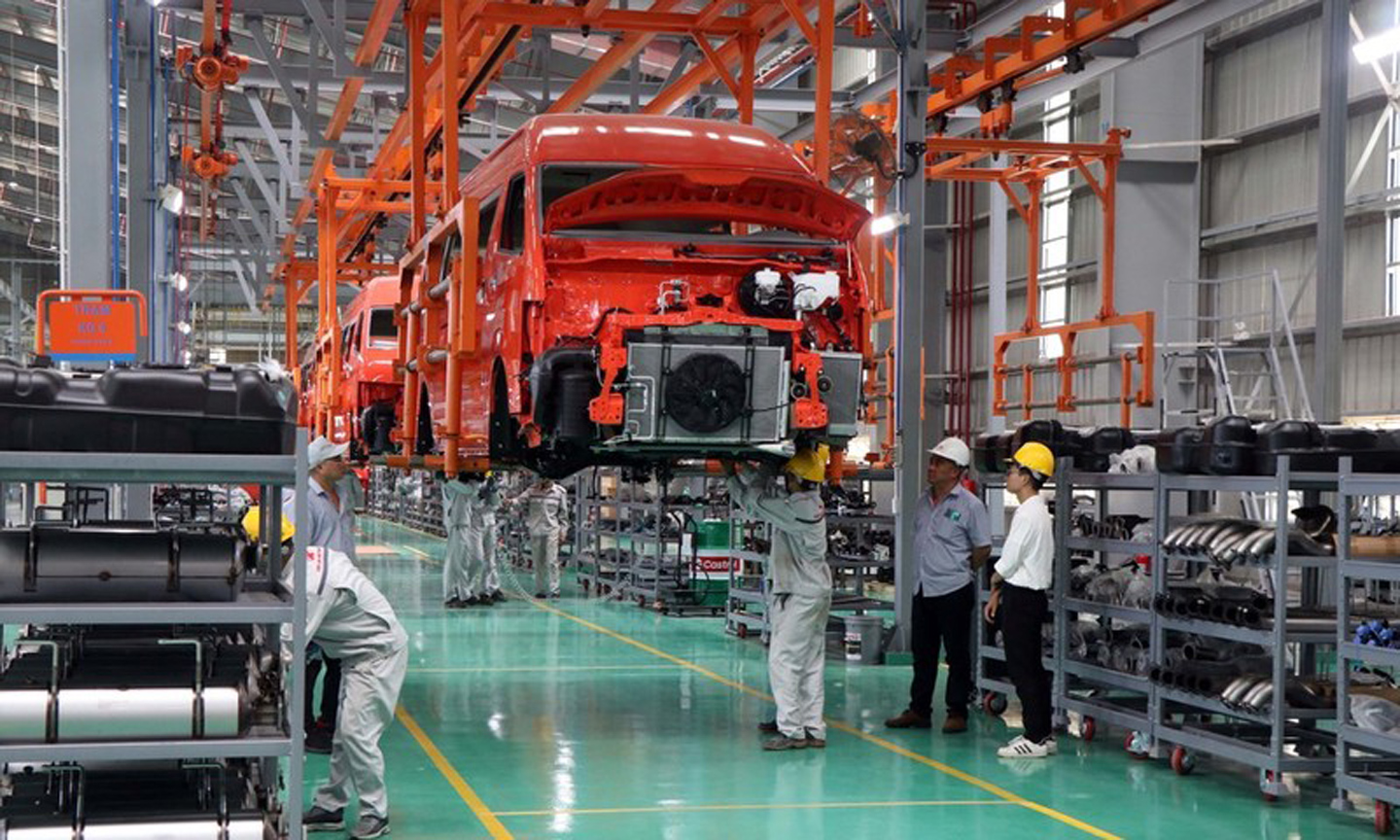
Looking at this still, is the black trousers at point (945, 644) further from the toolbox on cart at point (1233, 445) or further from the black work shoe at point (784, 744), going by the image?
the toolbox on cart at point (1233, 445)

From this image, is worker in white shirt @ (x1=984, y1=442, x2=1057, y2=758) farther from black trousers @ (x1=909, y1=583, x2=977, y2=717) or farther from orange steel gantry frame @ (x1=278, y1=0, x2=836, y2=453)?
orange steel gantry frame @ (x1=278, y1=0, x2=836, y2=453)

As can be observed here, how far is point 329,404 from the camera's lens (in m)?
18.5

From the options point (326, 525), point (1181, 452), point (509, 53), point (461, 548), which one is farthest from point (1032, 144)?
point (326, 525)

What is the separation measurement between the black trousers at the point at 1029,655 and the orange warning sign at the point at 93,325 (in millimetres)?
5070

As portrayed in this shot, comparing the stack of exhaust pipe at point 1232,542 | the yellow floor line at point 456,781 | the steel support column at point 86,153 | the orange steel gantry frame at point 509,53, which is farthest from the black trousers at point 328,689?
the stack of exhaust pipe at point 1232,542

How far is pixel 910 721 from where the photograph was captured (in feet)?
32.6

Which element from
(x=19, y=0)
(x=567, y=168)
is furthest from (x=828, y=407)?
(x=19, y=0)

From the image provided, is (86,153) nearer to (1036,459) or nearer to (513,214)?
(513,214)

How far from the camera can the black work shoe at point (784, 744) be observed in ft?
30.2

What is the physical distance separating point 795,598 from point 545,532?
967cm

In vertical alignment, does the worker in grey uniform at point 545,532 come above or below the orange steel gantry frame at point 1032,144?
below

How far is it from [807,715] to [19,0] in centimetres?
1441

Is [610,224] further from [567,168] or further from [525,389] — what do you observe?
[525,389]

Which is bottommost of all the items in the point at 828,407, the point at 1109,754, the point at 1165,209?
the point at 1109,754
